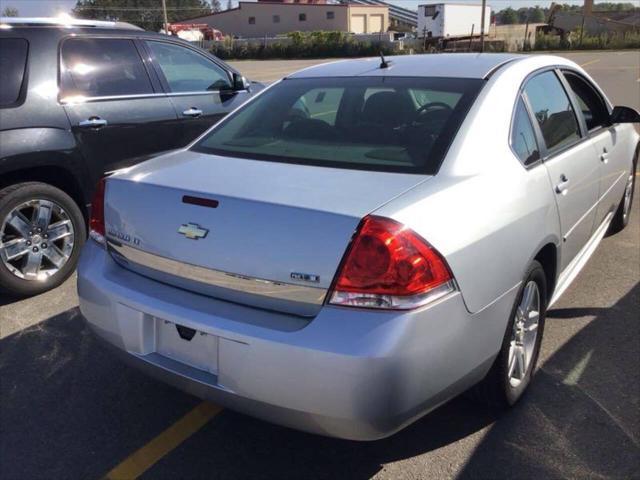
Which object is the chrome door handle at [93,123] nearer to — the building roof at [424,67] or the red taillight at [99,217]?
the building roof at [424,67]

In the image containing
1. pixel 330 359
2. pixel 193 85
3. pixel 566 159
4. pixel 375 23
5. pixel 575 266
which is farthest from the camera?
pixel 375 23

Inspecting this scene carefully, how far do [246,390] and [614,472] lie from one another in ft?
5.09

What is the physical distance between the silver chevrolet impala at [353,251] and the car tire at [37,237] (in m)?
1.63

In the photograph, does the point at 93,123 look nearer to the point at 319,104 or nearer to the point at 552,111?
the point at 319,104

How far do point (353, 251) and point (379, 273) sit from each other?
0.12m

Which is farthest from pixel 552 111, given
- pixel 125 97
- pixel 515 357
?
pixel 125 97

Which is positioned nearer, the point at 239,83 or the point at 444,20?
the point at 239,83

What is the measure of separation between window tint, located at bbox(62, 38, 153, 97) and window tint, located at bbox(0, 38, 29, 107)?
11.7 inches

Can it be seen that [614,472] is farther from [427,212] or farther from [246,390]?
→ [246,390]

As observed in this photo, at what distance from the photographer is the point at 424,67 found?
11.4ft

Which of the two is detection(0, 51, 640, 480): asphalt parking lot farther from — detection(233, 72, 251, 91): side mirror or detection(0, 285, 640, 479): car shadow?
detection(233, 72, 251, 91): side mirror

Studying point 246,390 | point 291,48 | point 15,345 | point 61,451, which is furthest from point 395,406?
point 291,48

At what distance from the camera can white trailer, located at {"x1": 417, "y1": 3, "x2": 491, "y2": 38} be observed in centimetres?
5019

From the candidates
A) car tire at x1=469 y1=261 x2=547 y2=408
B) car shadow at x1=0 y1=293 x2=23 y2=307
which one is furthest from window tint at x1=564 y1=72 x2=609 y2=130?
car shadow at x1=0 y1=293 x2=23 y2=307
